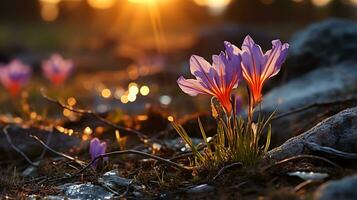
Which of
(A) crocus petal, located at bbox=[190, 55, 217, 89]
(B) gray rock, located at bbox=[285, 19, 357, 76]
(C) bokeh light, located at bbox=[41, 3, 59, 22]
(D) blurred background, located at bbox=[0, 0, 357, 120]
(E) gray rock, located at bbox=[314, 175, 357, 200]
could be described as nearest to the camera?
(E) gray rock, located at bbox=[314, 175, 357, 200]

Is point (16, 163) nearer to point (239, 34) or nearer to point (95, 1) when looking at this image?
point (239, 34)

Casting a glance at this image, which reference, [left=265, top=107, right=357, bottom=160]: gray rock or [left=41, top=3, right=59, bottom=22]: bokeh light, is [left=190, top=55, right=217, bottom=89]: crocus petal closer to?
[left=265, top=107, right=357, bottom=160]: gray rock

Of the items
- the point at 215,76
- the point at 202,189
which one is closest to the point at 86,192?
the point at 202,189

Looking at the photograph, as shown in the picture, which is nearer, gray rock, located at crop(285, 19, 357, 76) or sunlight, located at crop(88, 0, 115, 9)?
gray rock, located at crop(285, 19, 357, 76)

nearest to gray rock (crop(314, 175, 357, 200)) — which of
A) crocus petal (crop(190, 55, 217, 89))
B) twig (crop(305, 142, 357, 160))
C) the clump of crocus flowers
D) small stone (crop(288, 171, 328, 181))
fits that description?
small stone (crop(288, 171, 328, 181))

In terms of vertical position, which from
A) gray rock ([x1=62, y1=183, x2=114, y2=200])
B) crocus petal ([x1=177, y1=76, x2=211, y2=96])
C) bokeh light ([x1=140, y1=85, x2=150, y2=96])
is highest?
crocus petal ([x1=177, y1=76, x2=211, y2=96])

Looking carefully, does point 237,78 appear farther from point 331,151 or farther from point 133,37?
point 133,37
